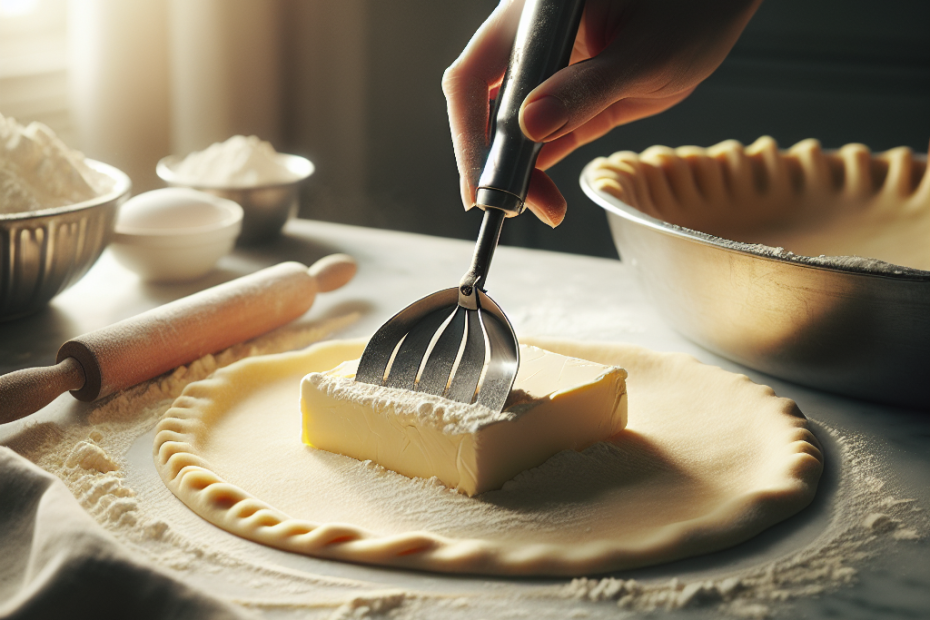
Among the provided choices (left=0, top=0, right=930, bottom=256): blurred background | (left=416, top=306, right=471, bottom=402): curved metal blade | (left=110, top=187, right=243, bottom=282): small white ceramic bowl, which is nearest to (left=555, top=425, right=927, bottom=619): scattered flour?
(left=416, top=306, right=471, bottom=402): curved metal blade

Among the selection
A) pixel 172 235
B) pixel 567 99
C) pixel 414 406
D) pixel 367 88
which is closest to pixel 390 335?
pixel 414 406

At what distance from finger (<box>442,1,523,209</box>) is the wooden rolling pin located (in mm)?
396

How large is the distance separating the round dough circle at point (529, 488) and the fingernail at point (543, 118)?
40 centimetres

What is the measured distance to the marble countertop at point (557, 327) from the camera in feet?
2.53

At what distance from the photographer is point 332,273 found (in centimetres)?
157

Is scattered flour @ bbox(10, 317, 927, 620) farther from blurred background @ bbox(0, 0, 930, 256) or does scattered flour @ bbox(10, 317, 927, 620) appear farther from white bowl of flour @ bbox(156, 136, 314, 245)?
blurred background @ bbox(0, 0, 930, 256)

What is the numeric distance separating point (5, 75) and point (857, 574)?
9.43ft

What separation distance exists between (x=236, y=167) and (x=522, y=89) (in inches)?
42.3

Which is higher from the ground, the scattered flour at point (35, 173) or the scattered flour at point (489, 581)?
the scattered flour at point (35, 173)

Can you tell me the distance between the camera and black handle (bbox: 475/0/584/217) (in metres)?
0.96

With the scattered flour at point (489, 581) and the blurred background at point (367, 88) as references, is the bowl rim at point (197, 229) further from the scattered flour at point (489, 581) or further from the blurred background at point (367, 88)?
the blurred background at point (367, 88)

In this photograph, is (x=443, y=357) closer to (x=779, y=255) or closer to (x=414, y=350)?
(x=414, y=350)

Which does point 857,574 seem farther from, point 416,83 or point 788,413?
point 416,83

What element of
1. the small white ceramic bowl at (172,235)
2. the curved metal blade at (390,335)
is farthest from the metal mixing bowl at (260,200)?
the curved metal blade at (390,335)
